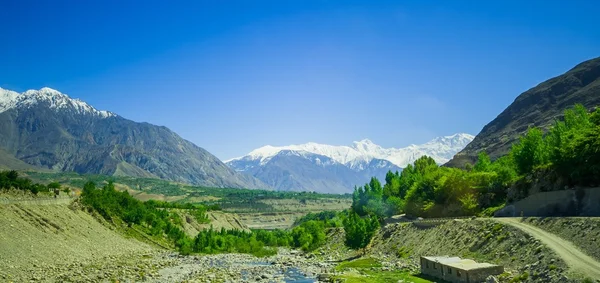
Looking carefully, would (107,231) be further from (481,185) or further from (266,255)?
(481,185)

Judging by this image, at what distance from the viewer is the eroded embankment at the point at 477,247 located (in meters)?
44.9

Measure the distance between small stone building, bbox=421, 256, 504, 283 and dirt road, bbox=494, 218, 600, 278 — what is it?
6364 millimetres

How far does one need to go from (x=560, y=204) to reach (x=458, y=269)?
860 inches

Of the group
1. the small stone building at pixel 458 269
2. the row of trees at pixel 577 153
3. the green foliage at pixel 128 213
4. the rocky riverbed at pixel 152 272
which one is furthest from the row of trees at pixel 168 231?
the small stone building at pixel 458 269

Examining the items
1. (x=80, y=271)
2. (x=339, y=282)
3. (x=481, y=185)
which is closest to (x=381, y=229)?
(x=481, y=185)

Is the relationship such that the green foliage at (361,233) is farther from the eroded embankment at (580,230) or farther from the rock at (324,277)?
the eroded embankment at (580,230)

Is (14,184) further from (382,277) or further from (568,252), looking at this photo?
(568,252)

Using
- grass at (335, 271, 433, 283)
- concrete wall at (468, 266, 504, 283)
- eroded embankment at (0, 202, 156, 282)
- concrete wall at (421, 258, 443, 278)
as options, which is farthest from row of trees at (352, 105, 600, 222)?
eroded embankment at (0, 202, 156, 282)

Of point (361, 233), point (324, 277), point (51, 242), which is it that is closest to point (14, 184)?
point (51, 242)

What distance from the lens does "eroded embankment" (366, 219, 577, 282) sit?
44.9 meters

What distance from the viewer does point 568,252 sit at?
44.9m

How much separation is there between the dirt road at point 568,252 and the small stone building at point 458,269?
636 centimetres

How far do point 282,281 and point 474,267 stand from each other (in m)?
36.7

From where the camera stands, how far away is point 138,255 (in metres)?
102
